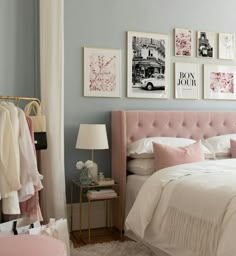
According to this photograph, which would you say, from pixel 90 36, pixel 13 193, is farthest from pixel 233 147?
pixel 13 193

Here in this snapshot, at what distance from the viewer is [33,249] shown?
2.12m

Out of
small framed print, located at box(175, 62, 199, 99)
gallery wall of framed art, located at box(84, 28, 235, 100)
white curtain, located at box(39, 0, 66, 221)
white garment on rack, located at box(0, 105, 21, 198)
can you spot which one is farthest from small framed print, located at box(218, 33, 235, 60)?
white garment on rack, located at box(0, 105, 21, 198)

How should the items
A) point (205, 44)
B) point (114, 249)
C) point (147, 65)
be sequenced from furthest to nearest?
point (205, 44)
point (147, 65)
point (114, 249)

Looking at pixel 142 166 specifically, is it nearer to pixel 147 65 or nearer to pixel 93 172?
pixel 93 172

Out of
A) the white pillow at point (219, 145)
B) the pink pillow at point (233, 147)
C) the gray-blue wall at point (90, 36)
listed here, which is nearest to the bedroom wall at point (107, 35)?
the gray-blue wall at point (90, 36)

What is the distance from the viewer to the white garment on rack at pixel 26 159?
9.51 feet

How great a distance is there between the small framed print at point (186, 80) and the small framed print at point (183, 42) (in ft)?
0.42

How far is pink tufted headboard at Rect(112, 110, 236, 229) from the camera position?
3.85 m

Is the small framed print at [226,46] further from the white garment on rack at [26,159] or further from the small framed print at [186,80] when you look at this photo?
the white garment on rack at [26,159]

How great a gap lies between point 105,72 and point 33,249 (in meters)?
2.38

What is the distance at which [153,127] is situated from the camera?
4.14 m

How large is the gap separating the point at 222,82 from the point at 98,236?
2342mm

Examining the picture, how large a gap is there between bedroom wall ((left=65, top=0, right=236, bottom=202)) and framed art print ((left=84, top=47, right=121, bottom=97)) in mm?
55

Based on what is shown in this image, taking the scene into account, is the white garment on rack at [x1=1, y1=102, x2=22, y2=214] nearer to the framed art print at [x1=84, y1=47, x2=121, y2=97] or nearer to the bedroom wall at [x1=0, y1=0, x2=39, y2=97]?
the bedroom wall at [x1=0, y1=0, x2=39, y2=97]
